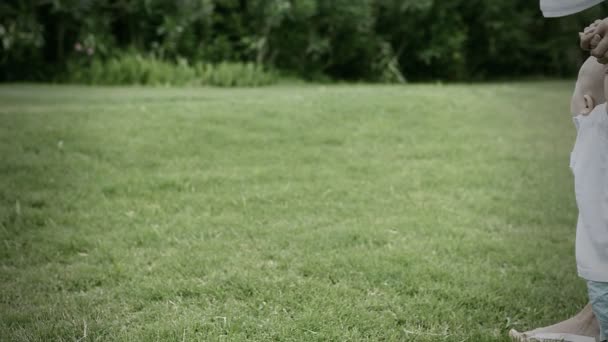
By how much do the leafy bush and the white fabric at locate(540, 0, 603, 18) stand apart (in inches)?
386

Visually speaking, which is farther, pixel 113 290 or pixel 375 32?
pixel 375 32

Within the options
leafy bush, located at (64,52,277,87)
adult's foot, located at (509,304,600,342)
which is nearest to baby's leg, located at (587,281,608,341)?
adult's foot, located at (509,304,600,342)

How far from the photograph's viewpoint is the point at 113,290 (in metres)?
3.70

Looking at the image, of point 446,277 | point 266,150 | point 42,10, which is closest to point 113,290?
point 446,277

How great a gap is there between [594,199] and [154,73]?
10.2 m

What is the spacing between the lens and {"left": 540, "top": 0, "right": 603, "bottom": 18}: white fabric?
2.44m

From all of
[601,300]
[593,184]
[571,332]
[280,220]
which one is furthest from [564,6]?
[280,220]

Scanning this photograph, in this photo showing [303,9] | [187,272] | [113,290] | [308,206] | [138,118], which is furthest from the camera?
[303,9]

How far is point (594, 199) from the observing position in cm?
252

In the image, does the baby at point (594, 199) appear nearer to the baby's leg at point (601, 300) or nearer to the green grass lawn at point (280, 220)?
the baby's leg at point (601, 300)

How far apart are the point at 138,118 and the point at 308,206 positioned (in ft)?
10.4

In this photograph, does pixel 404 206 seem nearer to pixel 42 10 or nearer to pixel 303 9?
pixel 303 9

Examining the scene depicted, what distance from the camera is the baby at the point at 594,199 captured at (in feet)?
8.21

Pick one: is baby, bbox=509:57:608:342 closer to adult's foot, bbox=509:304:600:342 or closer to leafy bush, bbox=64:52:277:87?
adult's foot, bbox=509:304:600:342
